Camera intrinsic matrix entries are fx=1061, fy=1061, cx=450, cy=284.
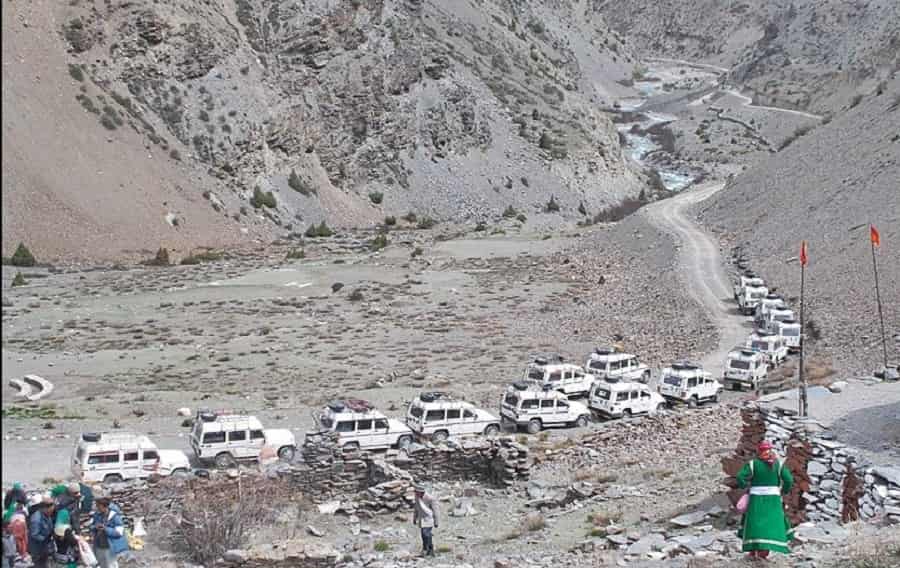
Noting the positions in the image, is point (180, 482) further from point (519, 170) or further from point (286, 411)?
point (519, 170)

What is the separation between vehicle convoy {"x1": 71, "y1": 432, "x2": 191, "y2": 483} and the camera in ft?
72.2

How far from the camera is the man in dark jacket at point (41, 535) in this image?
14.4 metres

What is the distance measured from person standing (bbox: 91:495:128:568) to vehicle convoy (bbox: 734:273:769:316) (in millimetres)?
37643

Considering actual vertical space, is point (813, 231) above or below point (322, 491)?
above

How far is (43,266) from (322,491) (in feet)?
147

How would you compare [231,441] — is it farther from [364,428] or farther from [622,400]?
[622,400]

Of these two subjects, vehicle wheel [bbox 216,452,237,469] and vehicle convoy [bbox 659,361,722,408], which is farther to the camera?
vehicle convoy [bbox 659,361,722,408]

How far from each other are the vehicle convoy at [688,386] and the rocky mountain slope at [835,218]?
15.2 ft

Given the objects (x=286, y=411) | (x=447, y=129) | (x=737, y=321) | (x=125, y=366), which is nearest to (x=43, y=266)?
(x=125, y=366)

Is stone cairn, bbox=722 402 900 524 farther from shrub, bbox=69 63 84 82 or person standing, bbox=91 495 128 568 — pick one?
shrub, bbox=69 63 84 82

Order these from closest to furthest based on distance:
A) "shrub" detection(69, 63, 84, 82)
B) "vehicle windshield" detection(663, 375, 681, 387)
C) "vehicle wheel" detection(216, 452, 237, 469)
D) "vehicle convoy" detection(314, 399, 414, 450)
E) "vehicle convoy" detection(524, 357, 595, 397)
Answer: "vehicle wheel" detection(216, 452, 237, 469), "vehicle convoy" detection(314, 399, 414, 450), "vehicle windshield" detection(663, 375, 681, 387), "vehicle convoy" detection(524, 357, 595, 397), "shrub" detection(69, 63, 84, 82)

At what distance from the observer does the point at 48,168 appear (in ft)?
224

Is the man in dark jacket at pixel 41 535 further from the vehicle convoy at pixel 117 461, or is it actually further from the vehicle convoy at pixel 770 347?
the vehicle convoy at pixel 770 347

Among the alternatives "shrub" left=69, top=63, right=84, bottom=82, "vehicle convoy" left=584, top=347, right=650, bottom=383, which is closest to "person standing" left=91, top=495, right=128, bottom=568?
"vehicle convoy" left=584, top=347, right=650, bottom=383
